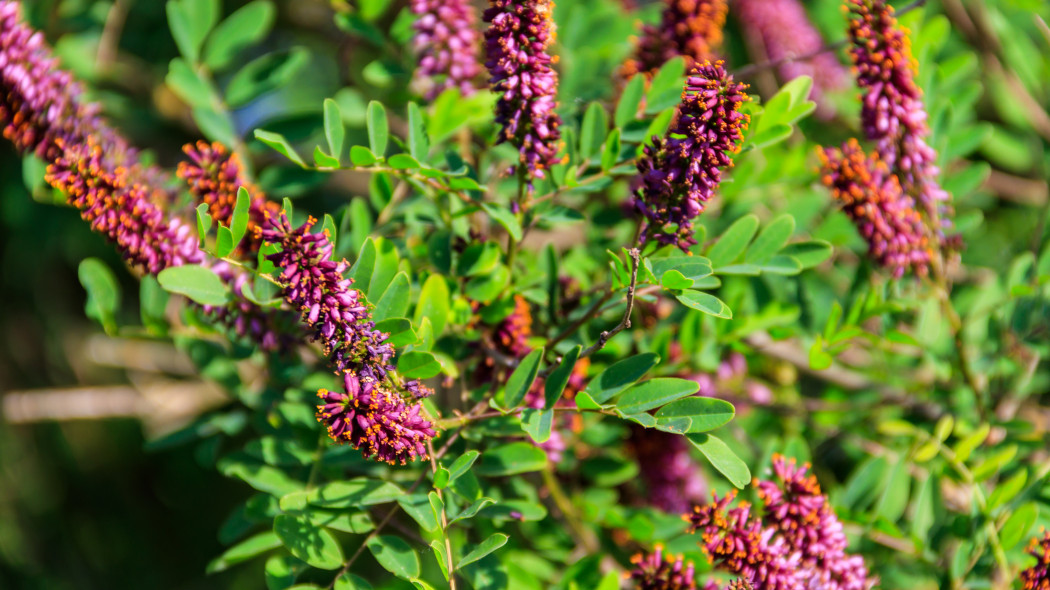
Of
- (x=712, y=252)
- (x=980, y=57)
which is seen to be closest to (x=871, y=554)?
(x=712, y=252)

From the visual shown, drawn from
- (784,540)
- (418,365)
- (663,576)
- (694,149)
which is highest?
(694,149)

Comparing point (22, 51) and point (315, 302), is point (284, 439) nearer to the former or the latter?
point (315, 302)

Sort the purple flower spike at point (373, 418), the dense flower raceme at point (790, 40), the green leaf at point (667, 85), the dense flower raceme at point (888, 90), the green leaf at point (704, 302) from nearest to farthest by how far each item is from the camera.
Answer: the purple flower spike at point (373, 418), the green leaf at point (704, 302), the dense flower raceme at point (888, 90), the green leaf at point (667, 85), the dense flower raceme at point (790, 40)

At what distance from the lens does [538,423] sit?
47.1 inches

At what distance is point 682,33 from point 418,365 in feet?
3.03

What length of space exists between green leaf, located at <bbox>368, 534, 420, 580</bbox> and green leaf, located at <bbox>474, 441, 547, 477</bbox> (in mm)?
182

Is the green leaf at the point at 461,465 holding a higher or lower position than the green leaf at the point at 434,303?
lower

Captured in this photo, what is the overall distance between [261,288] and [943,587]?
138cm

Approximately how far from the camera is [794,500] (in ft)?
4.16

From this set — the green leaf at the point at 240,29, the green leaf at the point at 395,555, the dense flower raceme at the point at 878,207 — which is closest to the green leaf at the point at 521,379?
the green leaf at the point at 395,555

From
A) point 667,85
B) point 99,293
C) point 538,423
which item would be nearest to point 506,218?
point 538,423

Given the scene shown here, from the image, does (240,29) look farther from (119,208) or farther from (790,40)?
(790,40)

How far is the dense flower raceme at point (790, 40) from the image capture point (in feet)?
7.54

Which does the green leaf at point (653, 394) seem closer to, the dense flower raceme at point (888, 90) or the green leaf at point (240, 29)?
the dense flower raceme at point (888, 90)
